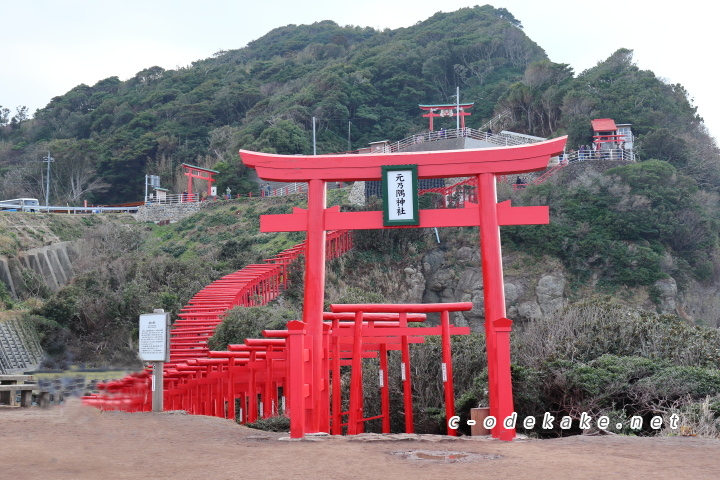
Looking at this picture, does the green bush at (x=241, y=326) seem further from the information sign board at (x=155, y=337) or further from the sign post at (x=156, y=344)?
the information sign board at (x=155, y=337)

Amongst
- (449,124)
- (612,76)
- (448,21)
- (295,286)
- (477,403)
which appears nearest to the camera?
(477,403)

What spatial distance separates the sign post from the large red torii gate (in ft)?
8.22

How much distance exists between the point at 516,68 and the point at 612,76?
21210 millimetres

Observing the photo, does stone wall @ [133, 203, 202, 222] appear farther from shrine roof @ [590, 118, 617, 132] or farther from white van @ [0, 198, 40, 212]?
shrine roof @ [590, 118, 617, 132]

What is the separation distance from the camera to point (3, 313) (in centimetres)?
2631

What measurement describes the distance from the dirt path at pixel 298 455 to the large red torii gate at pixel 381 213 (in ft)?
5.95

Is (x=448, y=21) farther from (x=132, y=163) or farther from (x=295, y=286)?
(x=295, y=286)

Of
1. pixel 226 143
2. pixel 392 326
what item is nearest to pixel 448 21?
pixel 226 143

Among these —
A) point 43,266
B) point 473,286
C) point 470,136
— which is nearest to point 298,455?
point 473,286

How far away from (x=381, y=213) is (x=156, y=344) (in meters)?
4.22

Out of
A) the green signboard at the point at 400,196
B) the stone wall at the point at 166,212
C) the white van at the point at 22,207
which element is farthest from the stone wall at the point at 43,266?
the green signboard at the point at 400,196

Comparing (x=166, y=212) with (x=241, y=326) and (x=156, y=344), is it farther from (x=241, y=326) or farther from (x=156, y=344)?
(x=156, y=344)

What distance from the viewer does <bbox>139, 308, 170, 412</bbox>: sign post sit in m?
12.2

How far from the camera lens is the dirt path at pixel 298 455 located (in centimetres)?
668
